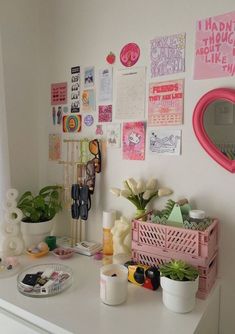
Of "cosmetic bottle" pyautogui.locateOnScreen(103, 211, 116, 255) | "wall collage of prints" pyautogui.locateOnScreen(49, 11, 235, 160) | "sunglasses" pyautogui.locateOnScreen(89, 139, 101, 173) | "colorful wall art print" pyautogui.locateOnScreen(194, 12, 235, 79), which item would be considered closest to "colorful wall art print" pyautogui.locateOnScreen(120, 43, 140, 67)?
"wall collage of prints" pyautogui.locateOnScreen(49, 11, 235, 160)

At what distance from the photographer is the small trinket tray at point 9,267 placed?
103 centimetres

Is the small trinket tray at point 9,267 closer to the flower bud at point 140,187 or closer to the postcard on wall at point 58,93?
the flower bud at point 140,187

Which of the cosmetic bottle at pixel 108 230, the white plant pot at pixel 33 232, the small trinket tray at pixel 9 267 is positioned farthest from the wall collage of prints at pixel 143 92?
the small trinket tray at pixel 9 267

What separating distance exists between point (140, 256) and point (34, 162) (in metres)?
0.78

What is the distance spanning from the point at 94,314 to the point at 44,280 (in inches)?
9.8

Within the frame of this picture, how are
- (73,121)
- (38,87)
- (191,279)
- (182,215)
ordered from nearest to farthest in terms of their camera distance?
(191,279) < (182,215) < (73,121) < (38,87)

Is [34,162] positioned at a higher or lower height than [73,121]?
lower

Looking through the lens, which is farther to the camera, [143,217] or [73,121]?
[73,121]

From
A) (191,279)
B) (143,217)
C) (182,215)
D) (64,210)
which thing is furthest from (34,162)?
(191,279)

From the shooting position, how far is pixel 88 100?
1.28 metres

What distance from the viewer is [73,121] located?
134cm

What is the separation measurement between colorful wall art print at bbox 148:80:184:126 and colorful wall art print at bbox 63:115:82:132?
1.23ft

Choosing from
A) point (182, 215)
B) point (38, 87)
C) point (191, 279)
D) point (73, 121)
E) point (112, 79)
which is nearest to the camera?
point (191, 279)

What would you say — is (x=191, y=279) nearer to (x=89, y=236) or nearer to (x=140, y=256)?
(x=140, y=256)
